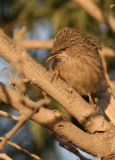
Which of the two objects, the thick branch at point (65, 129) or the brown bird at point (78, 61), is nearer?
the thick branch at point (65, 129)

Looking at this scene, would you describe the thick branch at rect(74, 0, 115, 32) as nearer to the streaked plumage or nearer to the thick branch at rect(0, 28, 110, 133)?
the streaked plumage

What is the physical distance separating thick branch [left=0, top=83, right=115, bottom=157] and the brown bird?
3.17 ft

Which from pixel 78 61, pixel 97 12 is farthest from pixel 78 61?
pixel 97 12

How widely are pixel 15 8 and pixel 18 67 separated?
13.2ft

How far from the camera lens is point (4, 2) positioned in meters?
5.76

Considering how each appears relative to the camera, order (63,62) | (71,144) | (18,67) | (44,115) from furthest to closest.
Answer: (63,62) < (71,144) < (44,115) < (18,67)

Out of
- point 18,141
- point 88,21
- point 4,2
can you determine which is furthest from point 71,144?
point 4,2

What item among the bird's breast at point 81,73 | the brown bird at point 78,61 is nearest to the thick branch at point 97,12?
the brown bird at point 78,61

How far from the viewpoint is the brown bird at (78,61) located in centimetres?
408

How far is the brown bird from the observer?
13.4ft

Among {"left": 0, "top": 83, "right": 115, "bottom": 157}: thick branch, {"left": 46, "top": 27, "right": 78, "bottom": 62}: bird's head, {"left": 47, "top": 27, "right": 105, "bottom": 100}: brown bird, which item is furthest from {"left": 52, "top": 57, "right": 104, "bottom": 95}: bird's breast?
{"left": 0, "top": 83, "right": 115, "bottom": 157}: thick branch

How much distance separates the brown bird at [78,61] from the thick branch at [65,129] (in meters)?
0.97

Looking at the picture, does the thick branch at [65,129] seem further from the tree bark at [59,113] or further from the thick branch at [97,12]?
the thick branch at [97,12]

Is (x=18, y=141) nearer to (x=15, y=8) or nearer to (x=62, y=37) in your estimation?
(x=62, y=37)
